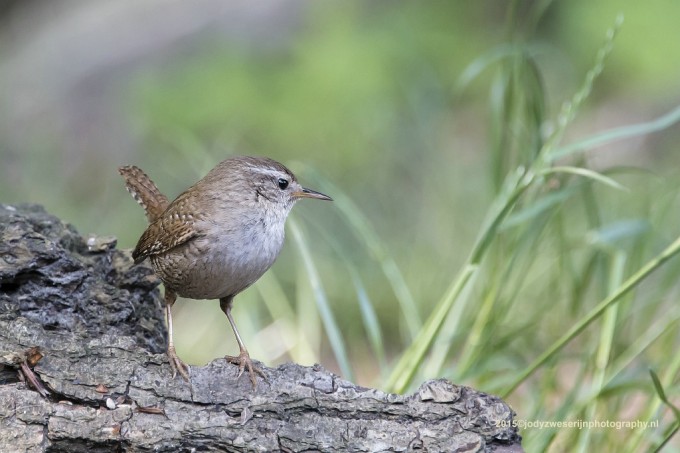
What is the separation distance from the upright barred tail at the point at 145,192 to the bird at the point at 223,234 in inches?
Result: 15.9

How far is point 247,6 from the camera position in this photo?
980 centimetres

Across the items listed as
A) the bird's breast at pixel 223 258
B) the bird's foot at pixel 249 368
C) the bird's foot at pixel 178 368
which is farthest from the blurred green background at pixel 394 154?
the bird's foot at pixel 178 368

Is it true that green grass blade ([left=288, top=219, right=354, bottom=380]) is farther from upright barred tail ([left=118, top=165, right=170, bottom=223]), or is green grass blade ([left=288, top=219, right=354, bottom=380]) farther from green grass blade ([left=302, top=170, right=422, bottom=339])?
upright barred tail ([left=118, top=165, right=170, bottom=223])

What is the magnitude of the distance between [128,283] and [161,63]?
21.5 ft

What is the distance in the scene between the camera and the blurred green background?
3.46 m

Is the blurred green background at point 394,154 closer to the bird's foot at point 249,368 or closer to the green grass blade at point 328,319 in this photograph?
the green grass blade at point 328,319

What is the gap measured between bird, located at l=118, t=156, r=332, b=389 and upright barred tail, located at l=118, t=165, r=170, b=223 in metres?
0.40

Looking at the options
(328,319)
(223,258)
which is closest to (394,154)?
(328,319)

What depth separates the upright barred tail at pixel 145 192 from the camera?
3.76m

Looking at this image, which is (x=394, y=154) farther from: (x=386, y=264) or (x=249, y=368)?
(x=249, y=368)

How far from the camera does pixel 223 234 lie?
3.04 meters

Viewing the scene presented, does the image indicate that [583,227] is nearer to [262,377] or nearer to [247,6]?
[262,377]

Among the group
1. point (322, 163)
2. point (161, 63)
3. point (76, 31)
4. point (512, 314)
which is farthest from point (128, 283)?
point (76, 31)

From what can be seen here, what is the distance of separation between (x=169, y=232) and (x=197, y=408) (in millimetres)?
848
